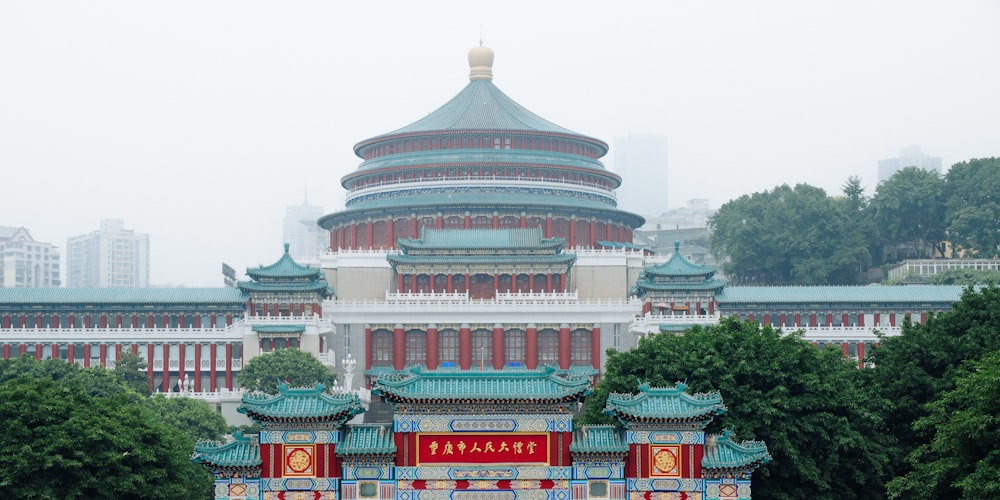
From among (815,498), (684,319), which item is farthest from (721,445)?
(684,319)

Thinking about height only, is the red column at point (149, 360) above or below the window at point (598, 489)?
above

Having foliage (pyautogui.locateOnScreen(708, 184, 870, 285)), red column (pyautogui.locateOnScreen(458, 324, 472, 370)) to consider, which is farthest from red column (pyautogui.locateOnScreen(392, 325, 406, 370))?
foliage (pyautogui.locateOnScreen(708, 184, 870, 285))

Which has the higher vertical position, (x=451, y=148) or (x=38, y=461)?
(x=451, y=148)

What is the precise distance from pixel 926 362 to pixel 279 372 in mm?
36235

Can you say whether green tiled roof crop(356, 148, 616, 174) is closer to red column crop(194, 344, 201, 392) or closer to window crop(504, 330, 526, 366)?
window crop(504, 330, 526, 366)

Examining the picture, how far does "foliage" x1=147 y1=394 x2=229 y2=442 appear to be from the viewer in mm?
61562

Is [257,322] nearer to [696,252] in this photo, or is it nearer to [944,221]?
[944,221]

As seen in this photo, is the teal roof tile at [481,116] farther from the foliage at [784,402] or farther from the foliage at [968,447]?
the foliage at [968,447]

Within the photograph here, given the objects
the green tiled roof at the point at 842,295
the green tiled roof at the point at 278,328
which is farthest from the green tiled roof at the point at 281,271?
the green tiled roof at the point at 842,295

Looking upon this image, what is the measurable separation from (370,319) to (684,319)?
18.8 metres

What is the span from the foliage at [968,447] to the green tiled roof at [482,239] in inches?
1865

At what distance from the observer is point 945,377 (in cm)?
4812

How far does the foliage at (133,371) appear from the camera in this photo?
75.9 meters

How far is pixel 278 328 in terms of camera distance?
81625mm
